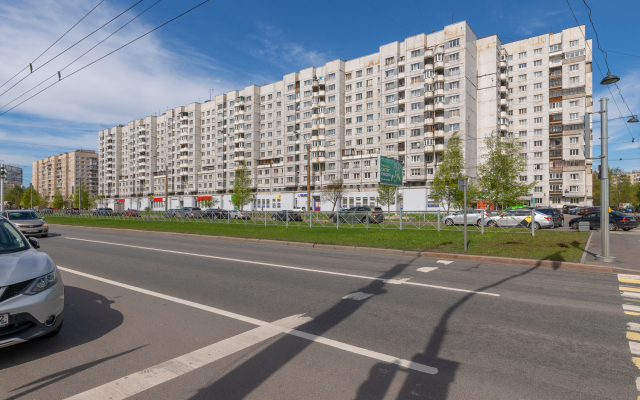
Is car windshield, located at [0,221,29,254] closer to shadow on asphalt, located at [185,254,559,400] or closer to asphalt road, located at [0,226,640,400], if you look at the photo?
asphalt road, located at [0,226,640,400]

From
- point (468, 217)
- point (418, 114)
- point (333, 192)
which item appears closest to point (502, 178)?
point (468, 217)

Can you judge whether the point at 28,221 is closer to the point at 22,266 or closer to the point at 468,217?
the point at 22,266

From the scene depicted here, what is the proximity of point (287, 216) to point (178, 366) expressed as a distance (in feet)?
68.6

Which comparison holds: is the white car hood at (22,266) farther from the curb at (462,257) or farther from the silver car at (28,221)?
the silver car at (28,221)

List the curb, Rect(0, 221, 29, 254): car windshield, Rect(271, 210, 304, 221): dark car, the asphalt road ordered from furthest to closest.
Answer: Rect(271, 210, 304, 221): dark car
the curb
Rect(0, 221, 29, 254): car windshield
the asphalt road

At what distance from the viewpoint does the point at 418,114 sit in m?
66.5

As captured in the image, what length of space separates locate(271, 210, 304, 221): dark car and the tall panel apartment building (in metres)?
41.6

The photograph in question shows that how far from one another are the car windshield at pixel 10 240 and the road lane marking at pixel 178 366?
2.60 m

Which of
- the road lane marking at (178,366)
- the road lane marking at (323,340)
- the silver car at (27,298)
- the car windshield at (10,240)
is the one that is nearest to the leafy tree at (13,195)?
the car windshield at (10,240)

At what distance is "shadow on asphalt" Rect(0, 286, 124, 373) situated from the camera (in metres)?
3.98

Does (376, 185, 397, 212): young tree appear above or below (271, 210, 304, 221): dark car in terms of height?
above

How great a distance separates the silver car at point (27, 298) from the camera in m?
3.57

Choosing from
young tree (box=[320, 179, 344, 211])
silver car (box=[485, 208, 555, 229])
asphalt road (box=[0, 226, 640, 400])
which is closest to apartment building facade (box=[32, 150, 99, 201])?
young tree (box=[320, 179, 344, 211])

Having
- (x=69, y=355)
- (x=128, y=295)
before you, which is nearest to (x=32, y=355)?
(x=69, y=355)
